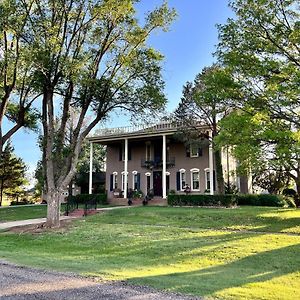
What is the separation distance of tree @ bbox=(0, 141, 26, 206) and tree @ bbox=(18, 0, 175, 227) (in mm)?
26886

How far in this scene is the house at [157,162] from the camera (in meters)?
31.1

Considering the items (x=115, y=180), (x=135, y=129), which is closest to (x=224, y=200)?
(x=135, y=129)

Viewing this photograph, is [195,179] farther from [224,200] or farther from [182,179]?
[224,200]

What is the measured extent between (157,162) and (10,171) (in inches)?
787

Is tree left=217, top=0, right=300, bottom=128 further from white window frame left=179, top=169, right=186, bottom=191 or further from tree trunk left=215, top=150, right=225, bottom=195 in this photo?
white window frame left=179, top=169, right=186, bottom=191

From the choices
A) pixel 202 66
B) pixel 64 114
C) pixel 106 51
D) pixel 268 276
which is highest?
pixel 202 66

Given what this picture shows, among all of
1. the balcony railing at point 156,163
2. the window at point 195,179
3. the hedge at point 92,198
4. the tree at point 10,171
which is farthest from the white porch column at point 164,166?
the tree at point 10,171

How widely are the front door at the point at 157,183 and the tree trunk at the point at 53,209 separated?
1651 cm

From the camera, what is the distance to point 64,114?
60.3ft

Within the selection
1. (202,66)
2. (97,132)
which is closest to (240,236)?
(202,66)

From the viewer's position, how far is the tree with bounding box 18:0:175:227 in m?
17.0

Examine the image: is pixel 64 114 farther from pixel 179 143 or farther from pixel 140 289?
pixel 179 143

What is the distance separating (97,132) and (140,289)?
29496 millimetres

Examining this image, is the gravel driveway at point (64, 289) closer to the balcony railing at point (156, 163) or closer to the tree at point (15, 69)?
the tree at point (15, 69)
